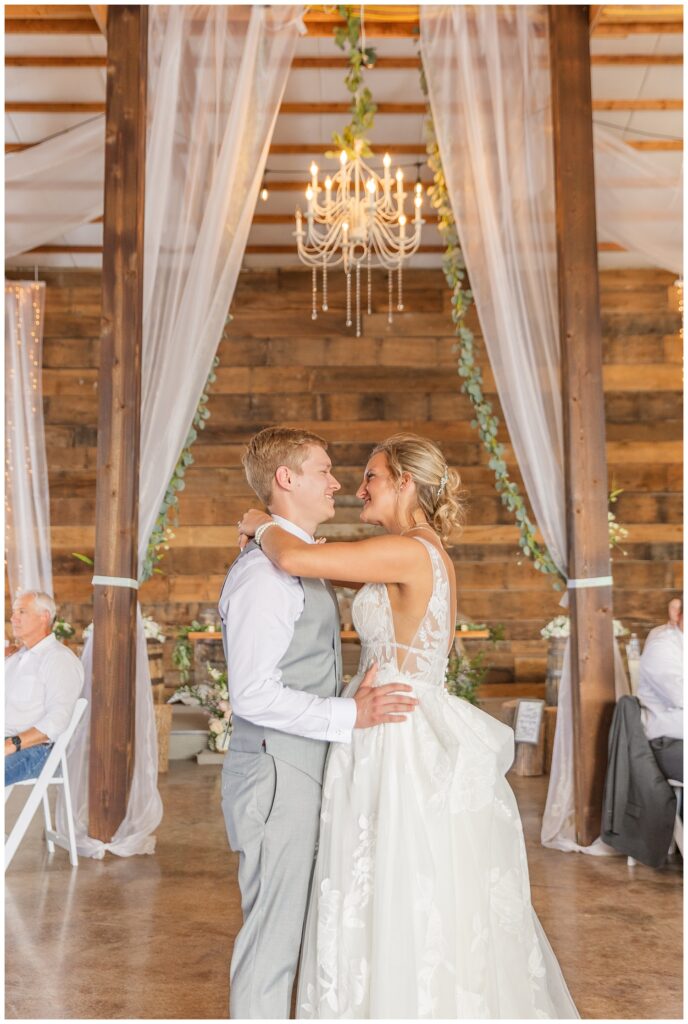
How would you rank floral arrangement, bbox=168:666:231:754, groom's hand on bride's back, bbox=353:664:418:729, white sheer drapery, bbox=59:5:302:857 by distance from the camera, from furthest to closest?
floral arrangement, bbox=168:666:231:754
white sheer drapery, bbox=59:5:302:857
groom's hand on bride's back, bbox=353:664:418:729

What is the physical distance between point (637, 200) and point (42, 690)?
3910 millimetres

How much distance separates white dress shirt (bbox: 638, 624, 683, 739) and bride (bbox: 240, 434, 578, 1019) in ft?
7.17

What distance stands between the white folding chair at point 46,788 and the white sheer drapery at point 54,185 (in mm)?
2759

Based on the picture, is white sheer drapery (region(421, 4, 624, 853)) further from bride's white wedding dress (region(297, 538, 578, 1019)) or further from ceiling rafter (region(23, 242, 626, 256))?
ceiling rafter (region(23, 242, 626, 256))

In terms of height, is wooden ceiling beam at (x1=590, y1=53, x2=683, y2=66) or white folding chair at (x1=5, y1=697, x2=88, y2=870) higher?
wooden ceiling beam at (x1=590, y1=53, x2=683, y2=66)

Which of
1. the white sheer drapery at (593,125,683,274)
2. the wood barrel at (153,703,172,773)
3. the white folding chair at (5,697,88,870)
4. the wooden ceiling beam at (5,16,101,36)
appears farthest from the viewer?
the wood barrel at (153,703,172,773)

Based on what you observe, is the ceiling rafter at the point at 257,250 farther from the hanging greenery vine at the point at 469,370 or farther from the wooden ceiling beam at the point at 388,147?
the hanging greenery vine at the point at 469,370

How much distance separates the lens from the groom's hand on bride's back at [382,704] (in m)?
2.19

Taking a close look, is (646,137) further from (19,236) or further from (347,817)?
(347,817)

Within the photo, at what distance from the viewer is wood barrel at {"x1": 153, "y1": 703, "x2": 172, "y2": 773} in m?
6.69

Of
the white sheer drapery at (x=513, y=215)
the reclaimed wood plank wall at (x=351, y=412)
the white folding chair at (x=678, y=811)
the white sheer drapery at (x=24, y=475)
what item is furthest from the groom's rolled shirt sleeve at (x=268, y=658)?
the reclaimed wood plank wall at (x=351, y=412)

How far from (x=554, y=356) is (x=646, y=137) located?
2580 millimetres

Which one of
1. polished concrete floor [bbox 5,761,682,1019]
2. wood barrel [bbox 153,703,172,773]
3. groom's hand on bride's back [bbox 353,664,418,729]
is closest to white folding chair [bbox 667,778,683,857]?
polished concrete floor [bbox 5,761,682,1019]

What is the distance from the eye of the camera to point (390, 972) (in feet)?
6.81
